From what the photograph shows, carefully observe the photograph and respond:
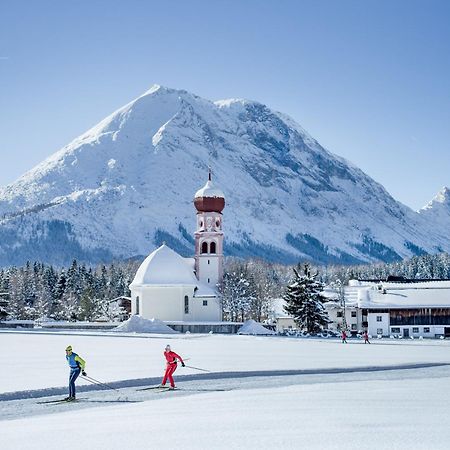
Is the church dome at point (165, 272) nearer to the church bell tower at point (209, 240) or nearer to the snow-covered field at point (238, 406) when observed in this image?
the church bell tower at point (209, 240)

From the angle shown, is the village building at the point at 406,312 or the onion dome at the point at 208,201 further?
the onion dome at the point at 208,201

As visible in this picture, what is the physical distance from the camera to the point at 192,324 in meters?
93.0

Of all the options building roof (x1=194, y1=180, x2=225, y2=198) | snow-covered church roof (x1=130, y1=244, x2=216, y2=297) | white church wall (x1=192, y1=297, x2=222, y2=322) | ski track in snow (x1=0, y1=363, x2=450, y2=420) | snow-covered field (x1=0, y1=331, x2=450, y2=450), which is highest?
building roof (x1=194, y1=180, x2=225, y2=198)

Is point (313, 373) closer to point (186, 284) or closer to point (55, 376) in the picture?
point (55, 376)

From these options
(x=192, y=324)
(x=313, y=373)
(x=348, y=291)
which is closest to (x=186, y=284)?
(x=192, y=324)

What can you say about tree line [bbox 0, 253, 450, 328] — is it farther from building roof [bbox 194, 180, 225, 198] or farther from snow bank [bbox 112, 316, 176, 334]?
snow bank [bbox 112, 316, 176, 334]

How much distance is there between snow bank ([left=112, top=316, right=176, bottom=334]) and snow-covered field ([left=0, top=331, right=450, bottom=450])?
4542cm

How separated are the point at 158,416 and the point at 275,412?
305cm

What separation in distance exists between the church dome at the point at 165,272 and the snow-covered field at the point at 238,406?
58.1 m

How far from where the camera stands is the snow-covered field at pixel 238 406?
656 inches

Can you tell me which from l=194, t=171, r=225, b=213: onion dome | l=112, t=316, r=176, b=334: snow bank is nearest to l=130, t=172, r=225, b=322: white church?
l=194, t=171, r=225, b=213: onion dome

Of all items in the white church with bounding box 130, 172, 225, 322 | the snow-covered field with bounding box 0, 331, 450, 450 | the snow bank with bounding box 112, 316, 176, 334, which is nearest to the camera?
the snow-covered field with bounding box 0, 331, 450, 450

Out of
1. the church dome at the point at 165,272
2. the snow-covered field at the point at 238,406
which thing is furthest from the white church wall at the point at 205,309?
the snow-covered field at the point at 238,406

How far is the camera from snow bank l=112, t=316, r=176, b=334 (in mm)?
87875
